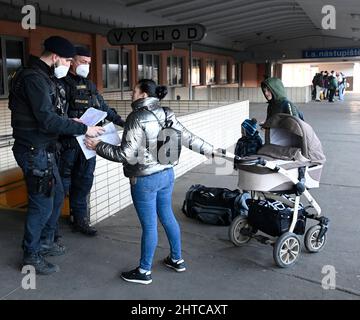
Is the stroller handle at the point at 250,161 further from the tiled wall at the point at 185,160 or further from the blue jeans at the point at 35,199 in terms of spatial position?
→ the tiled wall at the point at 185,160

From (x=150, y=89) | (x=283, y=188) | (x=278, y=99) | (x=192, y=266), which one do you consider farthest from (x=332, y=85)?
(x=150, y=89)

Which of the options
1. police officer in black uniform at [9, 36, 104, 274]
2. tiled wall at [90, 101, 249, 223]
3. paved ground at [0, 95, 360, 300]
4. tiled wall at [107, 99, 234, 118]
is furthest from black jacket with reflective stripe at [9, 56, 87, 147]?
tiled wall at [107, 99, 234, 118]

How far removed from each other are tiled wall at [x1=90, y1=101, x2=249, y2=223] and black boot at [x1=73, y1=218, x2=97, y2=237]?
0.76 ft

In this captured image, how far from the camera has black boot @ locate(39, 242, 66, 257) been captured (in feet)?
11.2

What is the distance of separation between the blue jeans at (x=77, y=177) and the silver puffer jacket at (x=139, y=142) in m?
0.83

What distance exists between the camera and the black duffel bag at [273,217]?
11.1 ft

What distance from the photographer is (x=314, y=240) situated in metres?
3.58

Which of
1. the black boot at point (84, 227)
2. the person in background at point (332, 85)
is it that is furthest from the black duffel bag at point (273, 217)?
the person in background at point (332, 85)

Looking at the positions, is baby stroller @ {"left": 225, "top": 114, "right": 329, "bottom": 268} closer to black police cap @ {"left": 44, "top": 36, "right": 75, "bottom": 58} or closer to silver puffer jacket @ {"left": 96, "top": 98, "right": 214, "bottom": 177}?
silver puffer jacket @ {"left": 96, "top": 98, "right": 214, "bottom": 177}

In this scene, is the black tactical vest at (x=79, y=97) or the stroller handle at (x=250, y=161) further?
the black tactical vest at (x=79, y=97)

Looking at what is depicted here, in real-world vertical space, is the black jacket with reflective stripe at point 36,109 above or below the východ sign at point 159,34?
below

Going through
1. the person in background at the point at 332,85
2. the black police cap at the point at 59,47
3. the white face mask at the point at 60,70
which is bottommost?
the white face mask at the point at 60,70

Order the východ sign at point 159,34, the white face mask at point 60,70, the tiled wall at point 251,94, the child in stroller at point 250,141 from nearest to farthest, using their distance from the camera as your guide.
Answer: the white face mask at point 60,70
the child in stroller at point 250,141
the východ sign at point 159,34
the tiled wall at point 251,94

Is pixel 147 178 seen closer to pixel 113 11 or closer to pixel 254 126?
pixel 254 126
